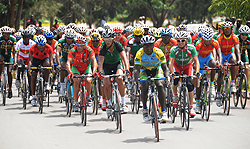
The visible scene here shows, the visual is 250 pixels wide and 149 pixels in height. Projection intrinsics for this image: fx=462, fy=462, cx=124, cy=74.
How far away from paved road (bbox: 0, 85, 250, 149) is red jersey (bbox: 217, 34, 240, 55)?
75.2 inches

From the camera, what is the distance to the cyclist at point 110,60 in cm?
1112

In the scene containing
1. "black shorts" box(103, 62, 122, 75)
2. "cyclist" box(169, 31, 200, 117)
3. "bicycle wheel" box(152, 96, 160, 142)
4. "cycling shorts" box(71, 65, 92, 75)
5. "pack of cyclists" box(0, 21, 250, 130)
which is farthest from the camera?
"cycling shorts" box(71, 65, 92, 75)

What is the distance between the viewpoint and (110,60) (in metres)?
11.6

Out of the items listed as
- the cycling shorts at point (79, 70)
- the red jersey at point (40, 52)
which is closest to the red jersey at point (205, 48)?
the cycling shorts at point (79, 70)

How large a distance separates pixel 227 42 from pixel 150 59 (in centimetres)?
465

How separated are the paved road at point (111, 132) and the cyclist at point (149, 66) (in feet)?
2.24

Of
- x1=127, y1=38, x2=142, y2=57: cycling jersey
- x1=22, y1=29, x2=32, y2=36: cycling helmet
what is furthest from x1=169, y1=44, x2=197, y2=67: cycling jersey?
x1=22, y1=29, x2=32, y2=36: cycling helmet

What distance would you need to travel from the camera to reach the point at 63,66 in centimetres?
1418

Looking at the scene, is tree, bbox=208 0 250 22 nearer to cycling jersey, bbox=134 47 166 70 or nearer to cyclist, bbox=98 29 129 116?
cyclist, bbox=98 29 129 116

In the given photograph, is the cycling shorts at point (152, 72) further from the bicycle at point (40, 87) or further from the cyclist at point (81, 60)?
the bicycle at point (40, 87)

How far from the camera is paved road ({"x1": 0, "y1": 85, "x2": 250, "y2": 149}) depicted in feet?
28.4

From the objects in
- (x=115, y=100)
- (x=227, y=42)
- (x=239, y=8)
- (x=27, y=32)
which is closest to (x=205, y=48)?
(x=227, y=42)

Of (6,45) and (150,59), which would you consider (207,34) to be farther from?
(6,45)

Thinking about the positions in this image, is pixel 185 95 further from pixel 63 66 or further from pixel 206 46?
pixel 63 66
